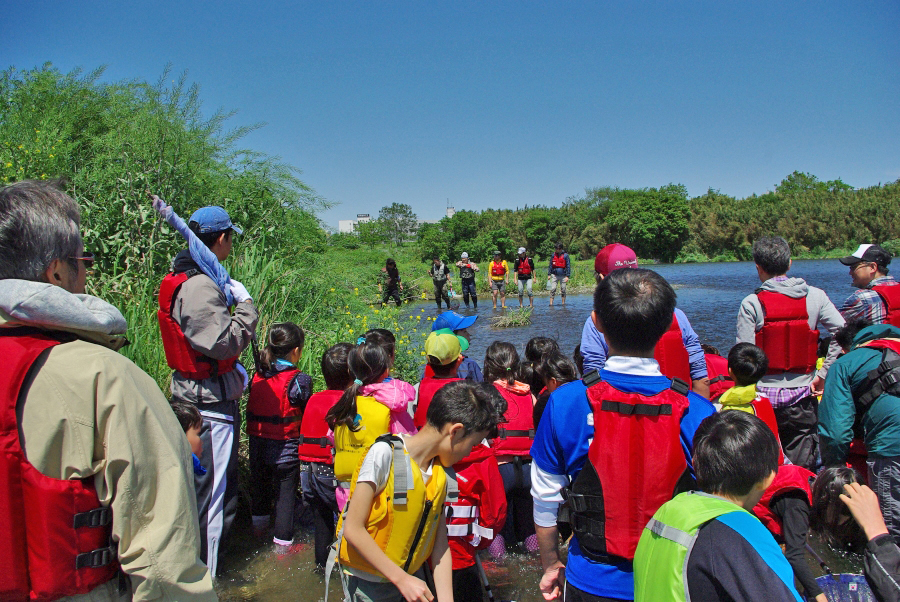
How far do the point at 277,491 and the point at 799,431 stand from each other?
402cm

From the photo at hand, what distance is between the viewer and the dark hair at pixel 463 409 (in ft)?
8.02

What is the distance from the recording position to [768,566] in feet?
4.88

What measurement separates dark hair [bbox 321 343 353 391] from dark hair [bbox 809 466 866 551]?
9.12 ft

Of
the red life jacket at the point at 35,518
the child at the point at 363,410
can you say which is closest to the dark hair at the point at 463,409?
the child at the point at 363,410

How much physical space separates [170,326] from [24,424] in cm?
240

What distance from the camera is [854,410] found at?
137 inches

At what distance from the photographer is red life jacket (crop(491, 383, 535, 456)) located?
Answer: 3.94 meters

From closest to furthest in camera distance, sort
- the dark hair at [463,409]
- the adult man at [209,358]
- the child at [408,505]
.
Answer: the child at [408,505], the dark hair at [463,409], the adult man at [209,358]

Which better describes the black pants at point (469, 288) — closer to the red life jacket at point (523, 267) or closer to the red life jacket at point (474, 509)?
the red life jacket at point (523, 267)

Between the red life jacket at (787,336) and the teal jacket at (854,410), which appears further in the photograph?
the red life jacket at (787,336)

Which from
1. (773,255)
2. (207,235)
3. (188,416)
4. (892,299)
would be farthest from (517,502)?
(892,299)

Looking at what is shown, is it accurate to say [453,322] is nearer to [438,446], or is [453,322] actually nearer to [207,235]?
[207,235]

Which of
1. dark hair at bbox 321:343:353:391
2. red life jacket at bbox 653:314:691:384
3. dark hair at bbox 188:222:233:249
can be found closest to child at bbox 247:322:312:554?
dark hair at bbox 321:343:353:391

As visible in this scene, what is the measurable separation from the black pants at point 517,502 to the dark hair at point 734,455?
7.16 feet
